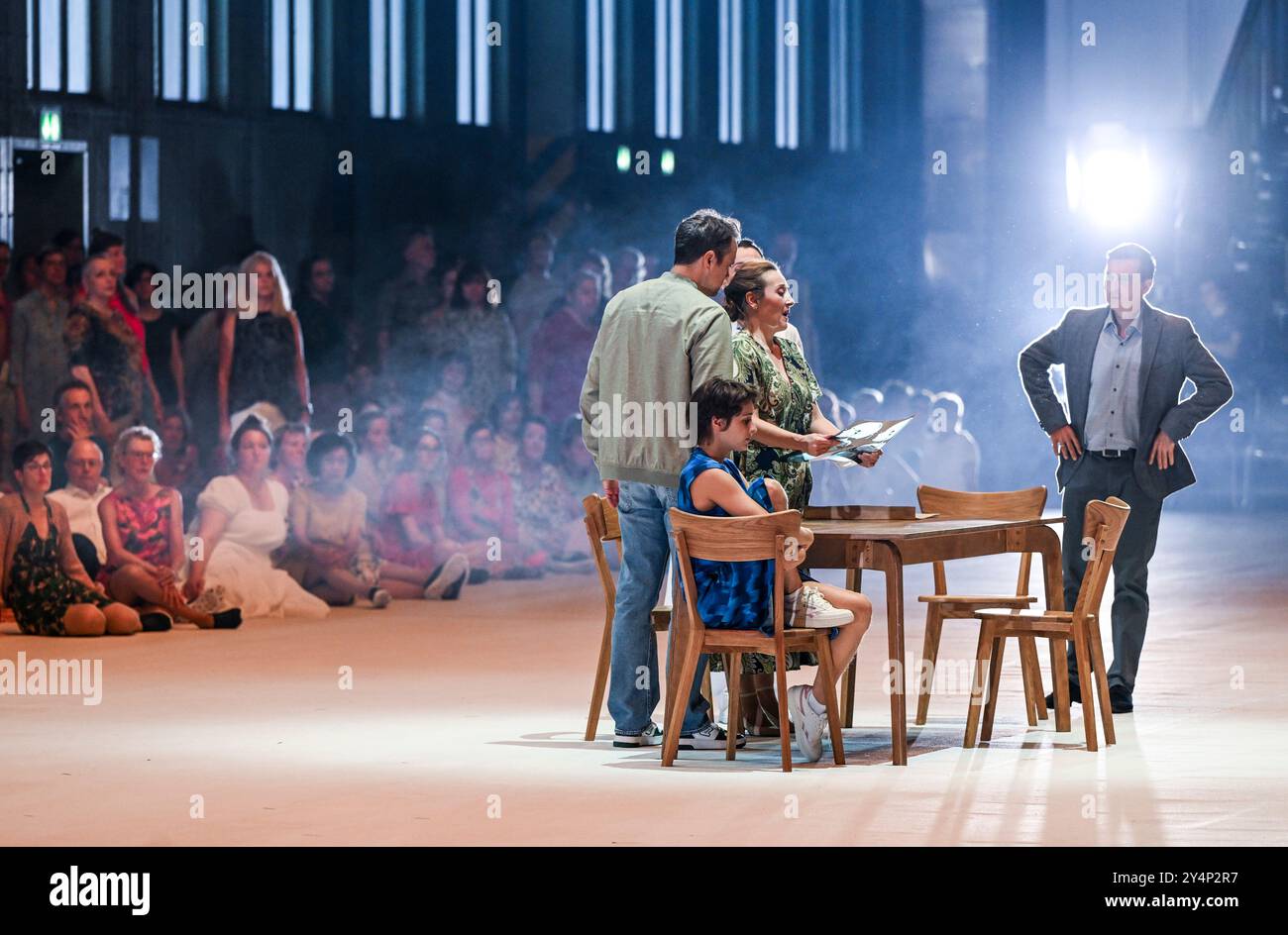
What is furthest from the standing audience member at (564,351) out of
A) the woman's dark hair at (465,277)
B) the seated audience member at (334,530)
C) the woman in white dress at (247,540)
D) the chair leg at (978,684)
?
the chair leg at (978,684)

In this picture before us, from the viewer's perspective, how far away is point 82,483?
891cm

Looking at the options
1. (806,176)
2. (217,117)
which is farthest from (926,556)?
(806,176)

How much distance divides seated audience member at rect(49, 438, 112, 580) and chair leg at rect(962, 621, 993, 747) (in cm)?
445

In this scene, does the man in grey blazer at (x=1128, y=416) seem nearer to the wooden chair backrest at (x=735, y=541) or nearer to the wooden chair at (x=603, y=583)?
the wooden chair at (x=603, y=583)

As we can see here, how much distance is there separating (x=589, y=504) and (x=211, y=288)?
17.5 feet

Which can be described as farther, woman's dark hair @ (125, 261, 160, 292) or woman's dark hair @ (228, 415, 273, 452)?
woman's dark hair @ (125, 261, 160, 292)

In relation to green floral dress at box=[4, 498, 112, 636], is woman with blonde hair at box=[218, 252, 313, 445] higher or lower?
higher

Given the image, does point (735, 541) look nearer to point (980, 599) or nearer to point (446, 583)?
point (980, 599)

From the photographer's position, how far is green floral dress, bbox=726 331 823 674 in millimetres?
5762

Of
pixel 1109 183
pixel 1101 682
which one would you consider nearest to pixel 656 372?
pixel 1101 682

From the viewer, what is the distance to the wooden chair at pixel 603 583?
18.8 feet

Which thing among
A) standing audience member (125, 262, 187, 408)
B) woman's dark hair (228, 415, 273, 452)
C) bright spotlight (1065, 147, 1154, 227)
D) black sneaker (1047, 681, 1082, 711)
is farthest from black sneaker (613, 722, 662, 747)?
bright spotlight (1065, 147, 1154, 227)

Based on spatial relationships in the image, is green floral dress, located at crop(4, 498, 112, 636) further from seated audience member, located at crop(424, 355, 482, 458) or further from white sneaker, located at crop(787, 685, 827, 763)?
white sneaker, located at crop(787, 685, 827, 763)

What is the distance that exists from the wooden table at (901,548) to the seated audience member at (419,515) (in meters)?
4.64
